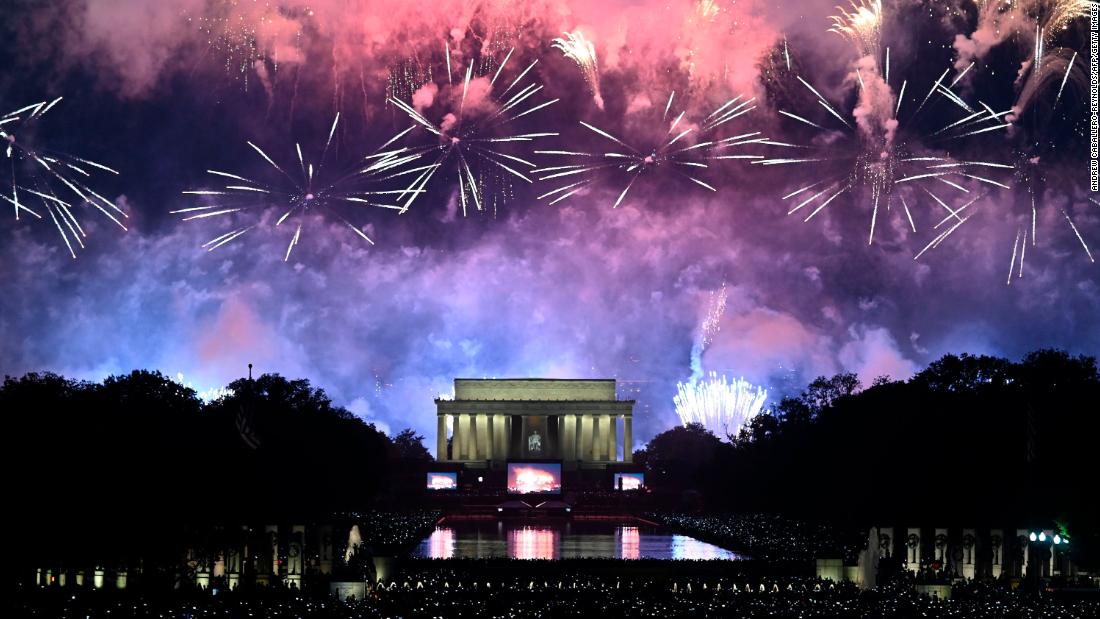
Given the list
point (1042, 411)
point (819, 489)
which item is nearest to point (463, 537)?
point (819, 489)

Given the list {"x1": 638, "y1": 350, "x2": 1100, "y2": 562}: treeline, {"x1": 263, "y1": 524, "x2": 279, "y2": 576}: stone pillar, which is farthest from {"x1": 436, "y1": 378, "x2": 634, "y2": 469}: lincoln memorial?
{"x1": 263, "y1": 524, "x2": 279, "y2": 576}: stone pillar

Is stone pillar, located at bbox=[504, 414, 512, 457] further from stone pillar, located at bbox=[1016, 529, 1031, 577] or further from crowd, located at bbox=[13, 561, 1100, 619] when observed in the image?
crowd, located at bbox=[13, 561, 1100, 619]

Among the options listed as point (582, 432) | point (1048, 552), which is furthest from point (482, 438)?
point (1048, 552)

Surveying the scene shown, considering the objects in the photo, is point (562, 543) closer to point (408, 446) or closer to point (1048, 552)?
point (1048, 552)

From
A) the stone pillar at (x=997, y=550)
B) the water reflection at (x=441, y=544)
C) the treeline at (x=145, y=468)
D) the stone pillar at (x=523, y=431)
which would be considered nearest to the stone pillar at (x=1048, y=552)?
the stone pillar at (x=997, y=550)

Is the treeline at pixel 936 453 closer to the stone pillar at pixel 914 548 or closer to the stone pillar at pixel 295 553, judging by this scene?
the stone pillar at pixel 914 548

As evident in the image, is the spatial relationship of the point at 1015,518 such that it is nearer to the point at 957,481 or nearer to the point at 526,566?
the point at 957,481
